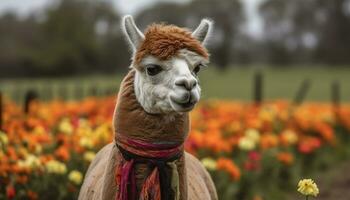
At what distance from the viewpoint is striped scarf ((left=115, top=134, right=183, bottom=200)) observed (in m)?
3.75

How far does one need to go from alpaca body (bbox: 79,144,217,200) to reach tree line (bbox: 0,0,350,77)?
51289 millimetres

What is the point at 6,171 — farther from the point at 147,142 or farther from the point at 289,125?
the point at 289,125

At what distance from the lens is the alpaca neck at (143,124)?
3.73 meters

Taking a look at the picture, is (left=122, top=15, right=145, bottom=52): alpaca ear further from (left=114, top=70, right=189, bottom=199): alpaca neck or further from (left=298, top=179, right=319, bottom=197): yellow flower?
(left=298, top=179, right=319, bottom=197): yellow flower

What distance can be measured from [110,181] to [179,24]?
7096cm

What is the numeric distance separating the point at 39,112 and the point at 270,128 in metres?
3.42

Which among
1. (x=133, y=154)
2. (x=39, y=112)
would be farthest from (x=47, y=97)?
(x=133, y=154)

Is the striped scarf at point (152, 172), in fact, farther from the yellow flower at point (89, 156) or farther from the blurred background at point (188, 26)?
the blurred background at point (188, 26)

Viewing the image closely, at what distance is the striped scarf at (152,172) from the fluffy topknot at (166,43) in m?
0.50

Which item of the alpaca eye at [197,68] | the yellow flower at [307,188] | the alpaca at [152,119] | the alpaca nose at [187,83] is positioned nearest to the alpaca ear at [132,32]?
the alpaca at [152,119]

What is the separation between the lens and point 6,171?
17.9 feet

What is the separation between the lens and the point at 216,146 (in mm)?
7395

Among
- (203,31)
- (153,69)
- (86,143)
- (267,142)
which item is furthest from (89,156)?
(267,142)

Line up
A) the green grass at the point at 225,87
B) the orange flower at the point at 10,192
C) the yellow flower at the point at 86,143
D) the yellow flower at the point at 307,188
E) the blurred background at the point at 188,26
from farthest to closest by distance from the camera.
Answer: the blurred background at the point at 188,26
the green grass at the point at 225,87
the yellow flower at the point at 86,143
the orange flower at the point at 10,192
the yellow flower at the point at 307,188
